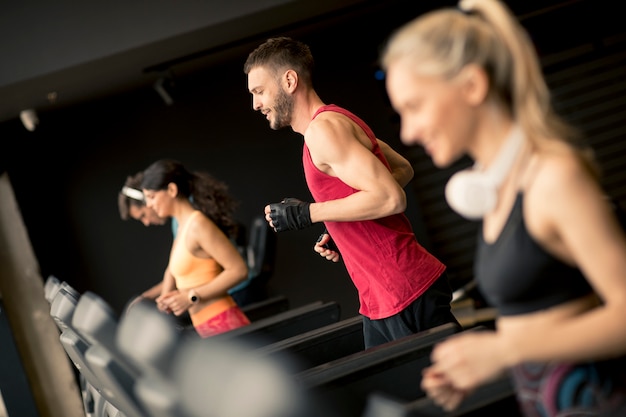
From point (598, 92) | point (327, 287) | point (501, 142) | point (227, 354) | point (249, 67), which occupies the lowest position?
point (327, 287)

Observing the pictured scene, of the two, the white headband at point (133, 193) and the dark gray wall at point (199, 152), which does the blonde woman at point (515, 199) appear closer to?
the white headband at point (133, 193)

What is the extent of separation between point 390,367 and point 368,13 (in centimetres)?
484

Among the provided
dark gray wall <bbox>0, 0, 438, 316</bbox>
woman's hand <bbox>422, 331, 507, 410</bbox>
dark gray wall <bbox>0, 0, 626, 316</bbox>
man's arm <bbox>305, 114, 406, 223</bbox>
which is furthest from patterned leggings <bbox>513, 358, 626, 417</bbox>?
dark gray wall <bbox>0, 0, 438, 316</bbox>

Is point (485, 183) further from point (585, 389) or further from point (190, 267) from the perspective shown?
point (190, 267)

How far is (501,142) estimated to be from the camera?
1.39 m

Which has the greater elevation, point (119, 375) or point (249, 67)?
point (249, 67)

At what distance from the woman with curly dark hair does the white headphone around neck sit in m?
2.62

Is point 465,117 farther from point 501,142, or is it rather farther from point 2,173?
point 2,173


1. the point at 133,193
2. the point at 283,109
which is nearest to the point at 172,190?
the point at 133,193

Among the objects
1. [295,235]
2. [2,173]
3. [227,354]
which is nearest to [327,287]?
[295,235]

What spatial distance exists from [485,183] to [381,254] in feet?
4.13

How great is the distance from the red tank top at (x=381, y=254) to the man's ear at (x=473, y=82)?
1249mm

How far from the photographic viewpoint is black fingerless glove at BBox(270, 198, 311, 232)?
Result: 2.64 meters

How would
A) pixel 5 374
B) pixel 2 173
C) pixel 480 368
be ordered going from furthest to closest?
pixel 2 173 < pixel 5 374 < pixel 480 368
